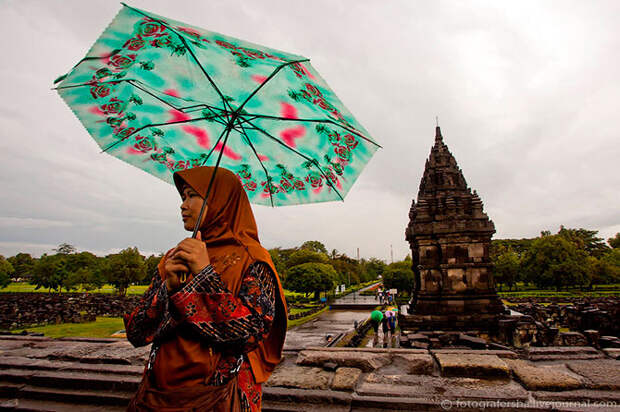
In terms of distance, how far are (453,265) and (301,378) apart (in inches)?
350

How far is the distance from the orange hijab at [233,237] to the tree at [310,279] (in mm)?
29281

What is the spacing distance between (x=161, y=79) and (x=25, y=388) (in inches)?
164

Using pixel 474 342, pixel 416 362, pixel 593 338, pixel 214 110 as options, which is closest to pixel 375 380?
pixel 416 362

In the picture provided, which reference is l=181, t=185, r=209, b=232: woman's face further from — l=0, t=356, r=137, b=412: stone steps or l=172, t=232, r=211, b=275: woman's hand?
l=0, t=356, r=137, b=412: stone steps

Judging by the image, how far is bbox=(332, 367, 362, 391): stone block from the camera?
3320 millimetres

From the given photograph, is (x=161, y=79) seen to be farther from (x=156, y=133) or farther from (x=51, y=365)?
(x=51, y=365)

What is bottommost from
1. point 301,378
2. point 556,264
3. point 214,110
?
point 301,378

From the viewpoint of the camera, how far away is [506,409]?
2.84m

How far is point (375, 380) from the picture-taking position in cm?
356

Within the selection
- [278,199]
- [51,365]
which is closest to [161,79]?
[278,199]

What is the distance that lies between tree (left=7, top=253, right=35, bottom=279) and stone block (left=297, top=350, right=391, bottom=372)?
8741 cm

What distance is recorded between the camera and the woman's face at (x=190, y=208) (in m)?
1.66

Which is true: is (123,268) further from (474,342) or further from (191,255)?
(191,255)

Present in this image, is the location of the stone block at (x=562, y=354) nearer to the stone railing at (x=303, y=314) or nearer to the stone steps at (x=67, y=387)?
the stone steps at (x=67, y=387)
